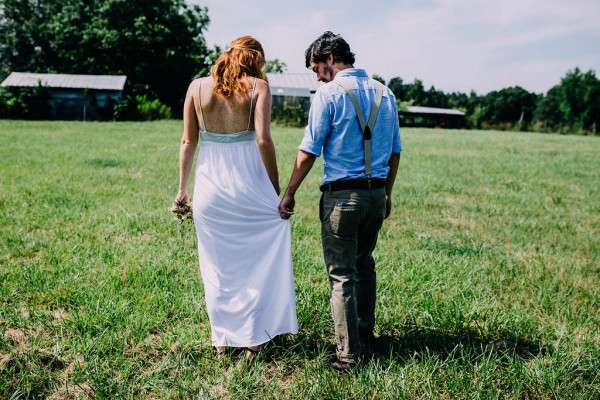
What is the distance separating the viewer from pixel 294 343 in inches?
125

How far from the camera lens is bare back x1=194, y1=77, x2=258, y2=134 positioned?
2.89 metres

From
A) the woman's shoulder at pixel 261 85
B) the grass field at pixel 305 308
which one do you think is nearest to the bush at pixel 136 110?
the grass field at pixel 305 308

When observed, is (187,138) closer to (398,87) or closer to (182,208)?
(182,208)

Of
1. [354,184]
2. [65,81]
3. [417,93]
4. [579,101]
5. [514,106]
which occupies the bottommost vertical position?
[354,184]

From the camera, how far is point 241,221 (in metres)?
3.03

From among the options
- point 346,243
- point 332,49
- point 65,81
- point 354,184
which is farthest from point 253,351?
point 65,81

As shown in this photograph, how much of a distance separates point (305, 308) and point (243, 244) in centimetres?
91

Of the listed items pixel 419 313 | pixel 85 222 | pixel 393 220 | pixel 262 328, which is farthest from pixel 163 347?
pixel 393 220

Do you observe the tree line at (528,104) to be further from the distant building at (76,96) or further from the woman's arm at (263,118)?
the woman's arm at (263,118)

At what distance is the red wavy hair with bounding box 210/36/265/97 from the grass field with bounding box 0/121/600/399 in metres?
1.83

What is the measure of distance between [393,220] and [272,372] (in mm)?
4231

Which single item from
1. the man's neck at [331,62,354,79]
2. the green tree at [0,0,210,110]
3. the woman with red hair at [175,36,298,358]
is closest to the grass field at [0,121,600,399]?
the woman with red hair at [175,36,298,358]

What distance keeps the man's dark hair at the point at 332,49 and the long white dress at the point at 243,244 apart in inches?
27.8

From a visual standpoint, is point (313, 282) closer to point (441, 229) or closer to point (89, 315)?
point (89, 315)
